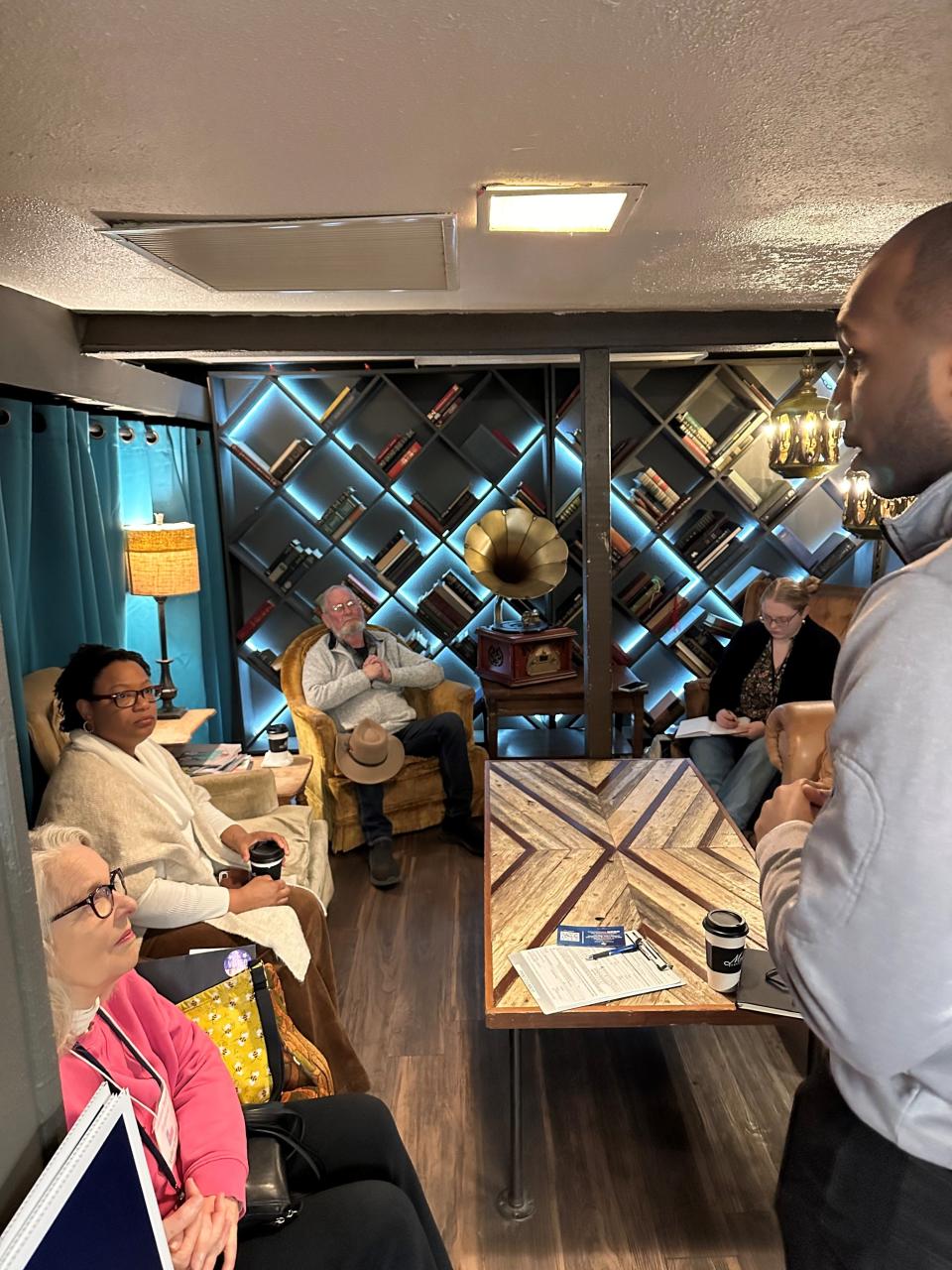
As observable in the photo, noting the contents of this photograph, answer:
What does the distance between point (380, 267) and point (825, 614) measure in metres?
2.79

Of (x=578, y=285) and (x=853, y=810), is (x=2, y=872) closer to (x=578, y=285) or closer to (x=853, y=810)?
(x=853, y=810)

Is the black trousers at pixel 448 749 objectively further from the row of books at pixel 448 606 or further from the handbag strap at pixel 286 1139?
the handbag strap at pixel 286 1139

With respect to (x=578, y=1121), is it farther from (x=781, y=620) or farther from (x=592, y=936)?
(x=781, y=620)

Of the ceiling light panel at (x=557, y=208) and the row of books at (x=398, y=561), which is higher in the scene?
the ceiling light panel at (x=557, y=208)

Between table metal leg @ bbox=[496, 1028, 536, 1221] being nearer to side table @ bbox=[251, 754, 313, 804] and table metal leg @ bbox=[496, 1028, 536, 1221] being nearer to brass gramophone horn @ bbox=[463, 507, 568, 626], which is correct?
side table @ bbox=[251, 754, 313, 804]

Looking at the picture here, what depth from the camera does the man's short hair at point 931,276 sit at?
0.73 metres

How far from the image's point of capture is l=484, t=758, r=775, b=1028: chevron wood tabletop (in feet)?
5.39

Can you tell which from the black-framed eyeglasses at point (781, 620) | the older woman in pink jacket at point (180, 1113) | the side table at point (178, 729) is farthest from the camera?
the black-framed eyeglasses at point (781, 620)

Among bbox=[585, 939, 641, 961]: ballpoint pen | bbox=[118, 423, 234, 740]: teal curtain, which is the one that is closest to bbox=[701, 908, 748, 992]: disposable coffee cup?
bbox=[585, 939, 641, 961]: ballpoint pen

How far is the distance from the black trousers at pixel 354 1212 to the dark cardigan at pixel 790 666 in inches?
92.1

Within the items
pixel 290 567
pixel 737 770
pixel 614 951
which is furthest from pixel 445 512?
pixel 614 951

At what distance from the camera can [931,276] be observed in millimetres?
732

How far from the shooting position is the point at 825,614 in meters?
3.95

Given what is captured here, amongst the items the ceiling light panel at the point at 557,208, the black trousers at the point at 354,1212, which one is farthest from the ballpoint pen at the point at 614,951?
the ceiling light panel at the point at 557,208
